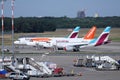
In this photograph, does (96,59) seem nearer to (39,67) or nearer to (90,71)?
(90,71)

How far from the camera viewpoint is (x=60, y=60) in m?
81.7

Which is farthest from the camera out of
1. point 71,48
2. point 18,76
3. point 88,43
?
point 88,43

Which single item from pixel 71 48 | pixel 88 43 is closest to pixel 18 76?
pixel 71 48

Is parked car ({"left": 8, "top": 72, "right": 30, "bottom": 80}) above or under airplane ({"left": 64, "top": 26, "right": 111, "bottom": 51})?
under

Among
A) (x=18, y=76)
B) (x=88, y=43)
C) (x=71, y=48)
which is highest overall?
(x=88, y=43)

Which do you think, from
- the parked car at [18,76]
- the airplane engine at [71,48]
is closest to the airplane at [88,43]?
the airplane engine at [71,48]

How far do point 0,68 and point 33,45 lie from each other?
63.7 m

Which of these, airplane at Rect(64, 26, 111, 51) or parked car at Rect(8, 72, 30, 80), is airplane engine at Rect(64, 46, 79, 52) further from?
parked car at Rect(8, 72, 30, 80)

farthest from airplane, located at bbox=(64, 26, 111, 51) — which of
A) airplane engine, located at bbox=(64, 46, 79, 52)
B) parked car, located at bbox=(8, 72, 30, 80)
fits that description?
parked car, located at bbox=(8, 72, 30, 80)

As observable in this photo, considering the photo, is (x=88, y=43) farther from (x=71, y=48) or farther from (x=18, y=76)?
(x=18, y=76)

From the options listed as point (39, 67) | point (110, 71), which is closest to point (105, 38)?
point (110, 71)

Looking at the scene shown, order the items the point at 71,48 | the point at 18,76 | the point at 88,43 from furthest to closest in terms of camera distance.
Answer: the point at 88,43 < the point at 71,48 < the point at 18,76

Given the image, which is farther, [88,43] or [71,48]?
[88,43]

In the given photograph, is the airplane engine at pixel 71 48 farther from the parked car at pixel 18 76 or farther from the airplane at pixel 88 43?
the parked car at pixel 18 76
